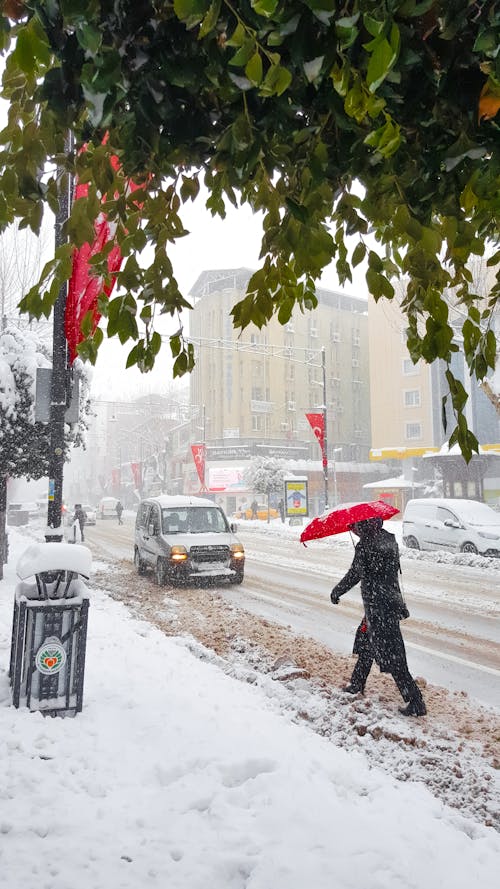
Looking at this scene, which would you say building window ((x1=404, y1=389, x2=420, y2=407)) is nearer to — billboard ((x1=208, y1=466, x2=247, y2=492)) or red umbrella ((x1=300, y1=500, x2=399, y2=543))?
billboard ((x1=208, y1=466, x2=247, y2=492))

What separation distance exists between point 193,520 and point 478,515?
9.08 m

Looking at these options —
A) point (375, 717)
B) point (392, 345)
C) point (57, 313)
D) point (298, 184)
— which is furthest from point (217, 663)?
point (392, 345)

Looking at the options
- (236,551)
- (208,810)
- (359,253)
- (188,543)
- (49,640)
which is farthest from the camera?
(236,551)

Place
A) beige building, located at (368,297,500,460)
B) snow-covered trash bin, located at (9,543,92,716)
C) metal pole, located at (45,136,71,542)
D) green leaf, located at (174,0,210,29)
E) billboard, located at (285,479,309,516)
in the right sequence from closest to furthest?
1. green leaf, located at (174,0,210,29)
2. snow-covered trash bin, located at (9,543,92,716)
3. metal pole, located at (45,136,71,542)
4. billboard, located at (285,479,309,516)
5. beige building, located at (368,297,500,460)

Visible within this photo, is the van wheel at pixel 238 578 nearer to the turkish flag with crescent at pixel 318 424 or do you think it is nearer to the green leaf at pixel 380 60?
the turkish flag with crescent at pixel 318 424

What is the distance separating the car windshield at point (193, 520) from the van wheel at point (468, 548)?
7.80 metres

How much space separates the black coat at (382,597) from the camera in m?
5.68

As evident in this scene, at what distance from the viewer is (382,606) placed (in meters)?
5.72

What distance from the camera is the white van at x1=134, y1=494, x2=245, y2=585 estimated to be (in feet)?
42.4

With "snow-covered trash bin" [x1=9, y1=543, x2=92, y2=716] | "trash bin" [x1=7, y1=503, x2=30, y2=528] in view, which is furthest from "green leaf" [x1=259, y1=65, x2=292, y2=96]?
"trash bin" [x1=7, y1=503, x2=30, y2=528]

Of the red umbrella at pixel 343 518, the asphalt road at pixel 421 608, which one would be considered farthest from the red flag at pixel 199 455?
the red umbrella at pixel 343 518

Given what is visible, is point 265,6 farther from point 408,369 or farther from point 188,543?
point 408,369

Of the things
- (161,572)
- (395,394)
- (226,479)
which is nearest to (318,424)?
(161,572)

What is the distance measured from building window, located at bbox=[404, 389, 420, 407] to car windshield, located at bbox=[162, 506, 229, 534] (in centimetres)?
3627
